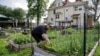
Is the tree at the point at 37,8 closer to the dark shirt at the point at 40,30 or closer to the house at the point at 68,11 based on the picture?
the house at the point at 68,11

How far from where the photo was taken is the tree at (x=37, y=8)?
120 ft

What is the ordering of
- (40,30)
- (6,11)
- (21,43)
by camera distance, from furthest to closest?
1. (6,11)
2. (21,43)
3. (40,30)

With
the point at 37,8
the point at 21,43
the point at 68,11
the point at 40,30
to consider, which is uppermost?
the point at 37,8

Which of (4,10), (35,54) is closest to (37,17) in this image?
(4,10)

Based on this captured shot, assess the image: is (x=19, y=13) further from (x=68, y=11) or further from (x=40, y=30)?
(x=40, y=30)

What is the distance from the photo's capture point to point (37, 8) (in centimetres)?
3681

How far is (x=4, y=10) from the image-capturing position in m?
57.1

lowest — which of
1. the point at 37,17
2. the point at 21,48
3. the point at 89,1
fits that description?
the point at 21,48

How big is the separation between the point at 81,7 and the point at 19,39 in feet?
88.1

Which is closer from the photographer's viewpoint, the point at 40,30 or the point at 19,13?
the point at 40,30

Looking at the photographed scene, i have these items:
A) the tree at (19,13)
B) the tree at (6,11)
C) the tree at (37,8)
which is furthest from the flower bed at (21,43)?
the tree at (6,11)

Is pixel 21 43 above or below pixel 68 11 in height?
below

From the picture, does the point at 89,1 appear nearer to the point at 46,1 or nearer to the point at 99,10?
the point at 99,10

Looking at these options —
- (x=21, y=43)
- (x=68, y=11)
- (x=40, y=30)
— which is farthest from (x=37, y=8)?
(x=40, y=30)
